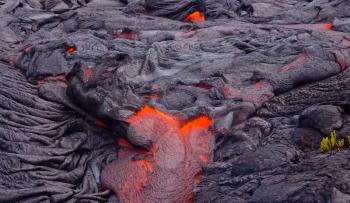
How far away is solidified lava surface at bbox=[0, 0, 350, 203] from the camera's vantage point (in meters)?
5.99

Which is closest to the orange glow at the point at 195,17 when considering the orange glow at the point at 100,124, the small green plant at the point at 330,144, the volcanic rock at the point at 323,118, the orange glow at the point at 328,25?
the orange glow at the point at 328,25

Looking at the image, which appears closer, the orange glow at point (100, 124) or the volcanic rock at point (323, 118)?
the volcanic rock at point (323, 118)

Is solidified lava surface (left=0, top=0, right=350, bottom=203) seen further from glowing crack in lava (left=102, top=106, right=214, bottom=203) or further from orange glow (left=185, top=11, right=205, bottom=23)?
orange glow (left=185, top=11, right=205, bottom=23)

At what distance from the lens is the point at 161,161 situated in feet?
22.2

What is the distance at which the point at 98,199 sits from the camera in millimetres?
6703

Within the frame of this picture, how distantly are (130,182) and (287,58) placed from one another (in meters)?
3.89

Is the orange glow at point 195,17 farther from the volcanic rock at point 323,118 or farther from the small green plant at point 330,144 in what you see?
the small green plant at point 330,144

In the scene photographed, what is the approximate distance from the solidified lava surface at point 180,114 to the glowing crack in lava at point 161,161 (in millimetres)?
17

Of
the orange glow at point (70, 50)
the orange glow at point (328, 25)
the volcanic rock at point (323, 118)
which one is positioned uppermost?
the volcanic rock at point (323, 118)

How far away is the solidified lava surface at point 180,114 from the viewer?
5992 mm

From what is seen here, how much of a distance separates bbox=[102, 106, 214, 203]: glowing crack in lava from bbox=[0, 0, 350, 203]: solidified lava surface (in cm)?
2

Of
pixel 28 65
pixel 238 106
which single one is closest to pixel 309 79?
pixel 238 106

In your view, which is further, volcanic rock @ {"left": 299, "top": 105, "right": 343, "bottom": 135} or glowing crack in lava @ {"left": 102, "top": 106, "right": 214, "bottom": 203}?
glowing crack in lava @ {"left": 102, "top": 106, "right": 214, "bottom": 203}

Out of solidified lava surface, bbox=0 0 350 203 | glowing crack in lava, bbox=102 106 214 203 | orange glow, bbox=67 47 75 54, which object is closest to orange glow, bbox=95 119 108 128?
solidified lava surface, bbox=0 0 350 203
